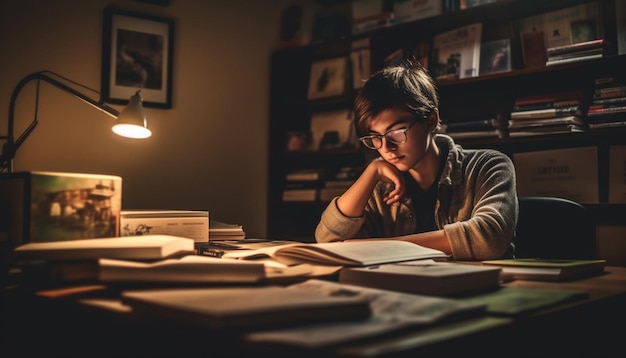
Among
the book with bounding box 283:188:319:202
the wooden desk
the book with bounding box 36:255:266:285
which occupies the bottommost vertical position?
the wooden desk

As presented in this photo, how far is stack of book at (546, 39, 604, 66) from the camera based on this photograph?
2375mm

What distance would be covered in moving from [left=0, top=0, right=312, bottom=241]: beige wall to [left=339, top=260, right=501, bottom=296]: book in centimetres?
225

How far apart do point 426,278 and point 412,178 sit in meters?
1.07

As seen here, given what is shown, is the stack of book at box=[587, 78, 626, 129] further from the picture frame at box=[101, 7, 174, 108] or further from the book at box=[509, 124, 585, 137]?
the picture frame at box=[101, 7, 174, 108]

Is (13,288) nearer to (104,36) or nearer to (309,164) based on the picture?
(104,36)

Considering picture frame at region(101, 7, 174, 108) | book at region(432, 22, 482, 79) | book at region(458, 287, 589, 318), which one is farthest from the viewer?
picture frame at region(101, 7, 174, 108)

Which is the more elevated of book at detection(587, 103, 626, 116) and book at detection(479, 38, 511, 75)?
book at detection(479, 38, 511, 75)

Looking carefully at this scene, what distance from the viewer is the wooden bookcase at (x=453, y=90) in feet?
8.18

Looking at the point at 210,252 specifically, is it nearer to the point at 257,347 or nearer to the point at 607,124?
the point at 257,347

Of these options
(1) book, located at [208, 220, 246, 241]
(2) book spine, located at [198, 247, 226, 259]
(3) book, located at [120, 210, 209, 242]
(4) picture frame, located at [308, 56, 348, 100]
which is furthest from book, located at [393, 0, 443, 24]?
(2) book spine, located at [198, 247, 226, 259]

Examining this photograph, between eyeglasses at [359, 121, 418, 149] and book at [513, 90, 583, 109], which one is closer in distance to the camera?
eyeglasses at [359, 121, 418, 149]

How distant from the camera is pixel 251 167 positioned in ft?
11.5

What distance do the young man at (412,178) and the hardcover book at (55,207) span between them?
0.75 metres

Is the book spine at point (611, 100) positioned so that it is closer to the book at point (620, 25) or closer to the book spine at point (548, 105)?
the book spine at point (548, 105)
